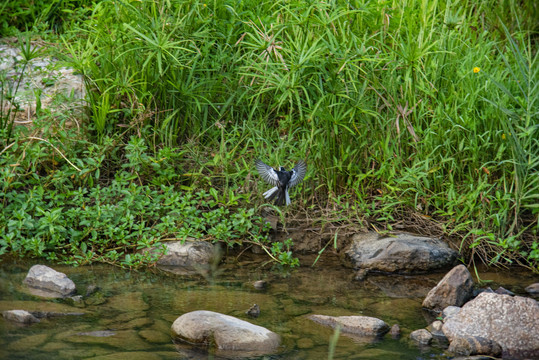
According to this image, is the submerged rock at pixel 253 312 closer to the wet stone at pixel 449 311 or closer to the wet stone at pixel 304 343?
the wet stone at pixel 304 343

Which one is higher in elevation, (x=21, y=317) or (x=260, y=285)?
(x=21, y=317)

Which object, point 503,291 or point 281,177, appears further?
point 281,177

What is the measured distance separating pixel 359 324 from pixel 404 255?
1.10m

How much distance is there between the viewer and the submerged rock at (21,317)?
341cm

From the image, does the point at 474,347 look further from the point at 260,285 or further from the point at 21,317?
the point at 21,317

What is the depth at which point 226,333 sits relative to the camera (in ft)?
10.8

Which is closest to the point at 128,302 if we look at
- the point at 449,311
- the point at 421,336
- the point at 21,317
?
the point at 21,317

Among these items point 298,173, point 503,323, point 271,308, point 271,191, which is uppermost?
point 298,173

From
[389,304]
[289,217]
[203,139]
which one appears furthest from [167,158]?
[389,304]

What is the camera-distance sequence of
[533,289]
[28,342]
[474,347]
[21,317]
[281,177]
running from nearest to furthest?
1. [28,342]
2. [474,347]
3. [21,317]
4. [533,289]
5. [281,177]

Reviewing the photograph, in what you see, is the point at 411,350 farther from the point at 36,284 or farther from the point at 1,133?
the point at 1,133

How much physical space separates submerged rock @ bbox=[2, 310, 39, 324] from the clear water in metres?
0.04

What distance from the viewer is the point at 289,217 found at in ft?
16.4

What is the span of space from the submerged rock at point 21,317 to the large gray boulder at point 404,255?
2196 mm
